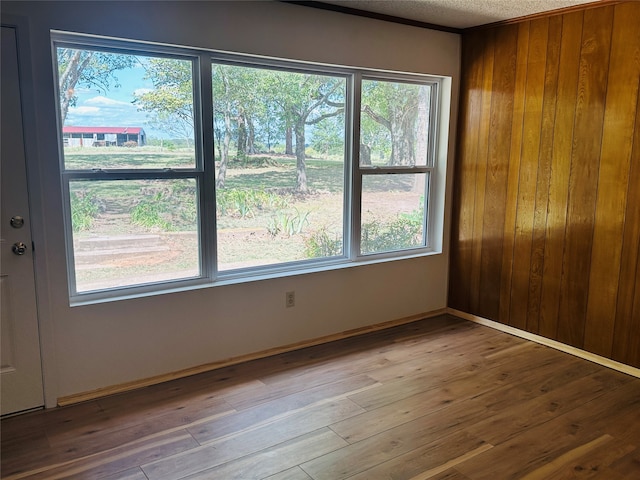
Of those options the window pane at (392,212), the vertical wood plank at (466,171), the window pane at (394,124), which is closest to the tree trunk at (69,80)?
the window pane at (394,124)

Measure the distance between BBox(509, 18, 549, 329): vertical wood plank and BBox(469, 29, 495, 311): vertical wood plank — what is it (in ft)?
1.05

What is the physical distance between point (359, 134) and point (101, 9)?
1.87 metres

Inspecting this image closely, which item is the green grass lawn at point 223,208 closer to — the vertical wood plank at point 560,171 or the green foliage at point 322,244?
the green foliage at point 322,244

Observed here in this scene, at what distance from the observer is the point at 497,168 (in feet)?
13.0

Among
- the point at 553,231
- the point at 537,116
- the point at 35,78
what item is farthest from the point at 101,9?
the point at 553,231

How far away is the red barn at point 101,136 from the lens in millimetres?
2766

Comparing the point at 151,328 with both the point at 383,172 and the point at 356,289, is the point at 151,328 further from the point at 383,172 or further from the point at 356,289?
the point at 383,172

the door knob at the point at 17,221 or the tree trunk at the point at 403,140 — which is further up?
the tree trunk at the point at 403,140

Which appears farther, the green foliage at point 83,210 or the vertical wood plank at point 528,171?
the vertical wood plank at point 528,171

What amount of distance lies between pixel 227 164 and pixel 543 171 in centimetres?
219

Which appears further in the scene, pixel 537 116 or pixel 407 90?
pixel 407 90

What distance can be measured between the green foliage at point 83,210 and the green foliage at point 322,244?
1.46 metres

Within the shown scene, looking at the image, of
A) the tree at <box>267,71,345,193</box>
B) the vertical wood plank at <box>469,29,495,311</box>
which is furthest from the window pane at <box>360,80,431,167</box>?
the vertical wood plank at <box>469,29,495,311</box>

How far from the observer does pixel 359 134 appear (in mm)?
3820
